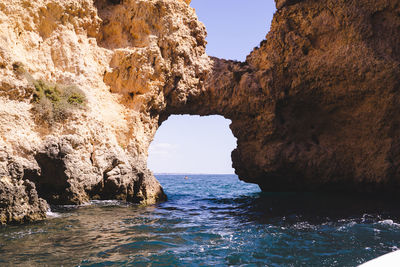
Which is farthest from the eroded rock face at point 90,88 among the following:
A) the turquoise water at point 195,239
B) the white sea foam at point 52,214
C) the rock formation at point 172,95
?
the turquoise water at point 195,239

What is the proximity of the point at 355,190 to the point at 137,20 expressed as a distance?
14.1 metres

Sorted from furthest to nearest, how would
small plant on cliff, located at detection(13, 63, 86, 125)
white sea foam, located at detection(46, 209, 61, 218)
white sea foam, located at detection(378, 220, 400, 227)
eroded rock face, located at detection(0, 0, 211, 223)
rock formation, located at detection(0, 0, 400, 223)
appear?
small plant on cliff, located at detection(13, 63, 86, 125) < rock formation, located at detection(0, 0, 400, 223) < eroded rock face, located at detection(0, 0, 211, 223) < white sea foam, located at detection(46, 209, 61, 218) < white sea foam, located at detection(378, 220, 400, 227)

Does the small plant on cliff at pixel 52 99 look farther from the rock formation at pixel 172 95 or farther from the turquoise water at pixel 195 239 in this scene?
the turquoise water at pixel 195 239

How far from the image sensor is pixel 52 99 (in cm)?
1092

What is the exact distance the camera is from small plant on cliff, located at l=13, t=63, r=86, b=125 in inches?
399

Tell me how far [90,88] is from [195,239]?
28.9ft

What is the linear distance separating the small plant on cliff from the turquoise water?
3.04 metres

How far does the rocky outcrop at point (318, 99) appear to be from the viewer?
1395 centimetres

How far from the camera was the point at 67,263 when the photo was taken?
488cm

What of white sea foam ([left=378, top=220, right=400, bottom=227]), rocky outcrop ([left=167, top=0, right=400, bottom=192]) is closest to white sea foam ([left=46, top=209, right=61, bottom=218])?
white sea foam ([left=378, top=220, right=400, bottom=227])

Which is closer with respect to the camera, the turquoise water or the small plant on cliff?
the turquoise water

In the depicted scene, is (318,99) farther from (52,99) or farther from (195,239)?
(52,99)

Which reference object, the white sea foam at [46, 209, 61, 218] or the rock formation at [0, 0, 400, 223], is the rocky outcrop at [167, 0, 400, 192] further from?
the white sea foam at [46, 209, 61, 218]

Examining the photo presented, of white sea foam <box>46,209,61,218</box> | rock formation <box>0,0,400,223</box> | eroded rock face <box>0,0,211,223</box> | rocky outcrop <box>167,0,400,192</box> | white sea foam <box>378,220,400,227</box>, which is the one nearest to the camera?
white sea foam <box>378,220,400,227</box>
